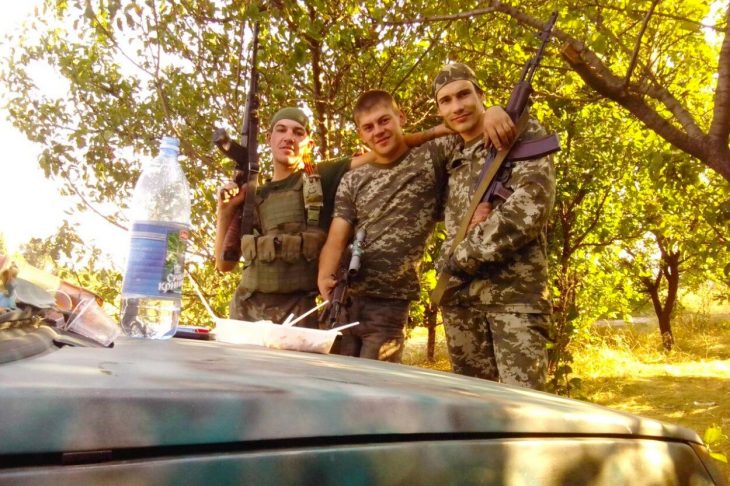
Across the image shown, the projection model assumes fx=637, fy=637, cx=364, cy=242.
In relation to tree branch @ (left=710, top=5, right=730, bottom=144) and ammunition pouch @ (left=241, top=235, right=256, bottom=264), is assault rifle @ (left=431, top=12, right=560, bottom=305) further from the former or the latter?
tree branch @ (left=710, top=5, right=730, bottom=144)

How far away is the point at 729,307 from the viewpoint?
29047 millimetres

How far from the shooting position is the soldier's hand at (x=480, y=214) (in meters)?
2.91

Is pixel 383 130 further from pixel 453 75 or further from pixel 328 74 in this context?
pixel 328 74

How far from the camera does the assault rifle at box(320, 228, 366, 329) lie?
316 cm

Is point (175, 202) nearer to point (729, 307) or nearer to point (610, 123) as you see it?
point (610, 123)

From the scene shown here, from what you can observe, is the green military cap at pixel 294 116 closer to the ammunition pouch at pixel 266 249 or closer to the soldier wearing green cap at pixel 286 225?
the soldier wearing green cap at pixel 286 225

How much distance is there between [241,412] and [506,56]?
20.8 feet

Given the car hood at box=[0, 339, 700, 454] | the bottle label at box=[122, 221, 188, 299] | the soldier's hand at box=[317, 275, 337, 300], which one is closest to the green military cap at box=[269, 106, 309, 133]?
the soldier's hand at box=[317, 275, 337, 300]

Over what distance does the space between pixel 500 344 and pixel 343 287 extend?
0.85 meters

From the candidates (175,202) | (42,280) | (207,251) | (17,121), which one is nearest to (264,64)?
(207,251)

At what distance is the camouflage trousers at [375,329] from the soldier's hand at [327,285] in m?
0.14

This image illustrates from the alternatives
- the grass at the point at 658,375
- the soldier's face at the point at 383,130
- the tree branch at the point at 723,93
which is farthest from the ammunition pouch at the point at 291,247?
the grass at the point at 658,375

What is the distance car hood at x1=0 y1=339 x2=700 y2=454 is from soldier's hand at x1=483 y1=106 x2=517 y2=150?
6.63ft

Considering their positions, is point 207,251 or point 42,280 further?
point 207,251
